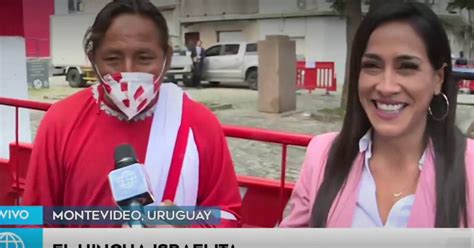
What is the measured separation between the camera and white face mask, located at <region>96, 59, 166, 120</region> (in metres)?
1.21

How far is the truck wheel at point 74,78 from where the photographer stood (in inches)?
55.4

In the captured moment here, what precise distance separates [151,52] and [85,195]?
0.34 m

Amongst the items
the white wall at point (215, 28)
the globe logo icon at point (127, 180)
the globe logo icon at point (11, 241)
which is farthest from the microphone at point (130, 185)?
the white wall at point (215, 28)

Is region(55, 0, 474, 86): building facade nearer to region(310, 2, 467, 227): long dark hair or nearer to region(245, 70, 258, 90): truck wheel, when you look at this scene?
region(310, 2, 467, 227): long dark hair

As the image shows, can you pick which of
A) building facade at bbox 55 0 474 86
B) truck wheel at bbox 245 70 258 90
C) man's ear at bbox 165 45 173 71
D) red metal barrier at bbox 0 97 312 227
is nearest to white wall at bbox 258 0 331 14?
building facade at bbox 55 0 474 86

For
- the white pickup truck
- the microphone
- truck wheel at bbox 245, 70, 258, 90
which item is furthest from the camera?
truck wheel at bbox 245, 70, 258, 90

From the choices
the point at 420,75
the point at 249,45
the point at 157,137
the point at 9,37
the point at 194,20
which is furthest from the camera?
the point at 9,37

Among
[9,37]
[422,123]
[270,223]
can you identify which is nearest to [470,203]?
[422,123]

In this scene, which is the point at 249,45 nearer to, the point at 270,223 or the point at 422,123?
the point at 270,223

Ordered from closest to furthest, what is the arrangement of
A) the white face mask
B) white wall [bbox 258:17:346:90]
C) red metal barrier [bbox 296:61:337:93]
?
the white face mask < white wall [bbox 258:17:346:90] < red metal barrier [bbox 296:61:337:93]

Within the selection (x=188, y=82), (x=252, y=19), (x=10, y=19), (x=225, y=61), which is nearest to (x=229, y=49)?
(x=225, y=61)

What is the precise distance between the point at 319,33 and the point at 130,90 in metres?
0.88

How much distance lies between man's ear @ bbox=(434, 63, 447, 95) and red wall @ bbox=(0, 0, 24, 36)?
186cm

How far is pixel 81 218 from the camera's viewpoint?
1249mm
